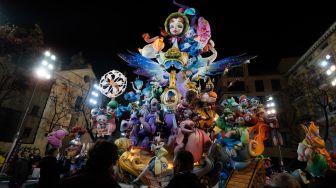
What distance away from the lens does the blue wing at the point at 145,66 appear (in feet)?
40.4

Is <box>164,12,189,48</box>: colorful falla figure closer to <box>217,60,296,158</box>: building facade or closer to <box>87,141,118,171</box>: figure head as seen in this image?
<box>87,141,118,171</box>: figure head

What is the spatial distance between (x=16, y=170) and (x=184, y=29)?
10.2 metres

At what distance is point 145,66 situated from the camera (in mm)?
12672

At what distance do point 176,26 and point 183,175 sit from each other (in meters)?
10.2

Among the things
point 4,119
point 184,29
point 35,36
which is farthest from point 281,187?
point 4,119

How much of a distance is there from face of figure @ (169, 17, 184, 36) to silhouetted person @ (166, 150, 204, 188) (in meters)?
9.68

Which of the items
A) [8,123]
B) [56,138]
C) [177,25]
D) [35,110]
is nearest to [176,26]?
[177,25]

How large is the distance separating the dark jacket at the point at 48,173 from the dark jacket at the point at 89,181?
229 centimetres

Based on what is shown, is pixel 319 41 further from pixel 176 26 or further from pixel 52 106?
pixel 52 106

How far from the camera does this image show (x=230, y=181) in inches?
281

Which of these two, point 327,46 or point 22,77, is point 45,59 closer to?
point 22,77

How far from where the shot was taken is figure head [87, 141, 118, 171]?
2.32 meters

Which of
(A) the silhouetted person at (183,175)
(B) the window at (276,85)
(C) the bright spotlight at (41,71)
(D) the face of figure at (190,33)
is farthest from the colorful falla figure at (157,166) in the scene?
(B) the window at (276,85)

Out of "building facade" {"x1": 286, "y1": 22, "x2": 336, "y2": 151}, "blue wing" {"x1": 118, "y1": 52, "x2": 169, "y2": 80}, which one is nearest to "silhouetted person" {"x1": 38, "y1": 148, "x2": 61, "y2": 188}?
"blue wing" {"x1": 118, "y1": 52, "x2": 169, "y2": 80}
